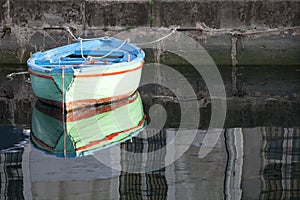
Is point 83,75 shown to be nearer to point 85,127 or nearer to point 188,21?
point 85,127

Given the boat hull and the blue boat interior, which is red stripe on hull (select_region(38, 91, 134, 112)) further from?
the blue boat interior

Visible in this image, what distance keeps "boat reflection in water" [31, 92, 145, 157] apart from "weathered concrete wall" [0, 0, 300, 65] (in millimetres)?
3492

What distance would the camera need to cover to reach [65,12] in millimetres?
17422

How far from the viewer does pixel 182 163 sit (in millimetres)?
10797

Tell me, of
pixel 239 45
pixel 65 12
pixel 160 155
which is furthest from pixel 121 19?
pixel 160 155

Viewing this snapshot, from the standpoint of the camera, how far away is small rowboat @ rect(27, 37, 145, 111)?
1280 centimetres

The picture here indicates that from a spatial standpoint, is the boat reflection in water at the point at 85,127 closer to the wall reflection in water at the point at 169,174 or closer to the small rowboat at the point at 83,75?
the small rowboat at the point at 83,75

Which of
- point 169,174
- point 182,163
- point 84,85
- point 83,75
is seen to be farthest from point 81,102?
point 169,174

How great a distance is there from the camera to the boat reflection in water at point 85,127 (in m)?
11.8

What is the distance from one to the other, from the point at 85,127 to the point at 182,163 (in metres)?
2.61

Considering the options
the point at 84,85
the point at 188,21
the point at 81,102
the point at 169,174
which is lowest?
the point at 169,174

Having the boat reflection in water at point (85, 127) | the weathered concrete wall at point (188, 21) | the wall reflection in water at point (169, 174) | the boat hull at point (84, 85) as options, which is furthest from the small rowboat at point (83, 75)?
the weathered concrete wall at point (188, 21)

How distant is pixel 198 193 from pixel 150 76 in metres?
7.50

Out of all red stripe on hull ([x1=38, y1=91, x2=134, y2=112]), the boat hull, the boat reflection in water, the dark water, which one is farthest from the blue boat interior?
the dark water
